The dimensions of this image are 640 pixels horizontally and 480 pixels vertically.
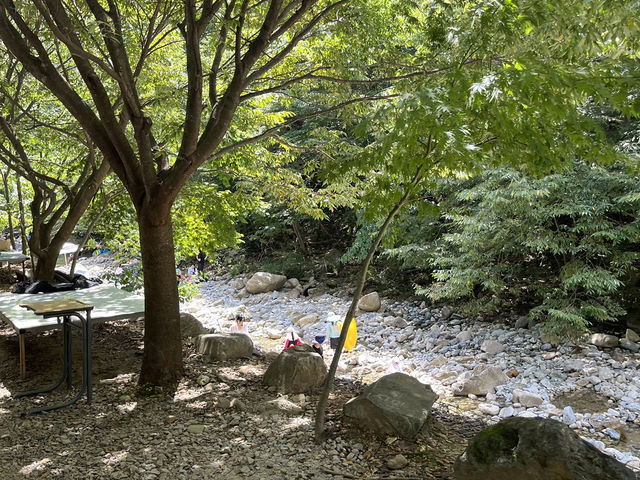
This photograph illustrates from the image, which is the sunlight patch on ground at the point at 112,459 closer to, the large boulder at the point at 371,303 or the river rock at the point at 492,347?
the river rock at the point at 492,347

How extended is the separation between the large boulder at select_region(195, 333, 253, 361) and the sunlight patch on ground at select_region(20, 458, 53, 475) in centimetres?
225

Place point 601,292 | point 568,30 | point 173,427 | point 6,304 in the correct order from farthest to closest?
point 601,292 → point 6,304 → point 173,427 → point 568,30

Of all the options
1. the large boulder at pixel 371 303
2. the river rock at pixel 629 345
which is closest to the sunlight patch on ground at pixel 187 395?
the river rock at pixel 629 345

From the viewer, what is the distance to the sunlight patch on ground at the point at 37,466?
124 inches

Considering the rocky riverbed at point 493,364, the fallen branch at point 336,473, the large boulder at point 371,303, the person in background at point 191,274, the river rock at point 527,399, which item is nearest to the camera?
the fallen branch at point 336,473

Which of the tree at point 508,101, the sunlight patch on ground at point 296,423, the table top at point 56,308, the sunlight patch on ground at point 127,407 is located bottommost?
the sunlight patch on ground at point 296,423

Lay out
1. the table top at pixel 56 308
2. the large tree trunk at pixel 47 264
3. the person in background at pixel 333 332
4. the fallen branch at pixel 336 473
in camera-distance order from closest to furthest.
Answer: the fallen branch at pixel 336 473 < the table top at pixel 56 308 < the person in background at pixel 333 332 < the large tree trunk at pixel 47 264

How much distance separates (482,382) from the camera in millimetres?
6262

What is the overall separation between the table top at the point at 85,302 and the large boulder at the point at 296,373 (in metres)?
1.65

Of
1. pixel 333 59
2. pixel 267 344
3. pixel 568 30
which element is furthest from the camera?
pixel 267 344

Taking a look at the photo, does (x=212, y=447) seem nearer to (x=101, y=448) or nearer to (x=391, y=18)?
(x=101, y=448)

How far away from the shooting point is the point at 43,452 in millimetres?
3406

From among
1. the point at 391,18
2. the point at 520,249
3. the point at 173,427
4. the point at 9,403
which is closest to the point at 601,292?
the point at 520,249

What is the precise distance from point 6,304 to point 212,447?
3791mm
